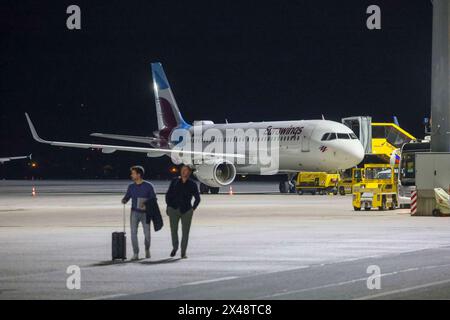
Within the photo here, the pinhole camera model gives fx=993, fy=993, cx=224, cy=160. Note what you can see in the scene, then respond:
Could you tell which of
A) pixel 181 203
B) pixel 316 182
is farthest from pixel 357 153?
pixel 181 203

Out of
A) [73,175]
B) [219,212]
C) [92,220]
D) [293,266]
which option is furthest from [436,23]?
[73,175]

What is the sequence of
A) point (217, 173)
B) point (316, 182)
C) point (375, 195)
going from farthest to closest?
1. point (316, 182)
2. point (217, 173)
3. point (375, 195)

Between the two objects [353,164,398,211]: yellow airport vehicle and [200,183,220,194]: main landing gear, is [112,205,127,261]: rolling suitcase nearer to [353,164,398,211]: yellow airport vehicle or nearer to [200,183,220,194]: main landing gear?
[353,164,398,211]: yellow airport vehicle

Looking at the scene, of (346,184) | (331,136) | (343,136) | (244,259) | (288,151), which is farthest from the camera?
(346,184)

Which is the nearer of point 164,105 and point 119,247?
point 119,247

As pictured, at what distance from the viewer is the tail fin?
2628 inches

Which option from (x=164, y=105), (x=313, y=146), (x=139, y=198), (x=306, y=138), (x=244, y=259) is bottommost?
(x=244, y=259)

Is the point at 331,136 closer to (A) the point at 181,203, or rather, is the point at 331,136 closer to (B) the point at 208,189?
(B) the point at 208,189

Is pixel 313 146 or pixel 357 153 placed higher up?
pixel 313 146

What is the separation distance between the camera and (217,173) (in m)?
55.0

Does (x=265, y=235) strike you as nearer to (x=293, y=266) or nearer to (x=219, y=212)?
(x=293, y=266)

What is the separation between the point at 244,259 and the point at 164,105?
48621 millimetres

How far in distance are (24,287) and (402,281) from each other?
5.72 meters

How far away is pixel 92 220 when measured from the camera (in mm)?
32188
